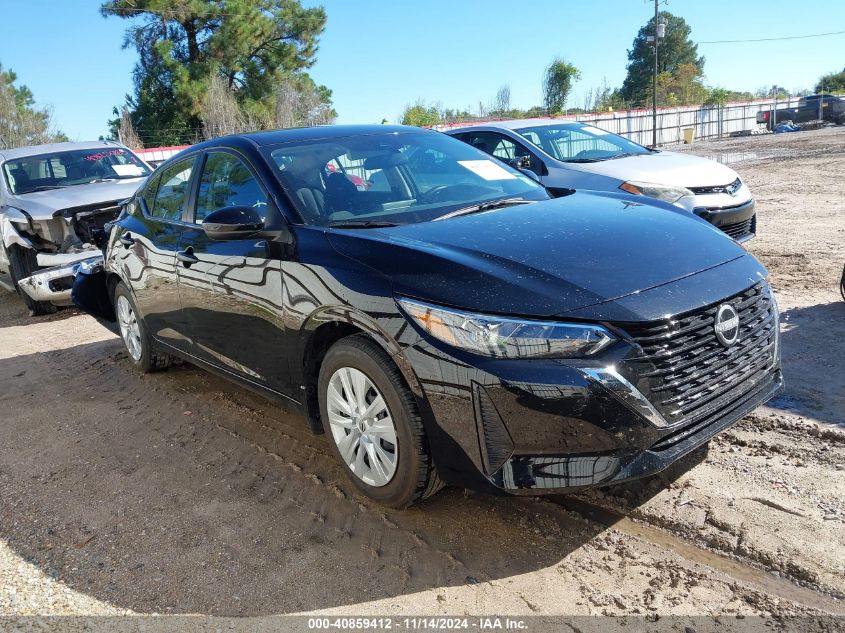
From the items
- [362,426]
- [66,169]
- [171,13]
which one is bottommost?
[362,426]

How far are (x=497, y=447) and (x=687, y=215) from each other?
179 cm

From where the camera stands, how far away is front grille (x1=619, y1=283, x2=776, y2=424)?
262 centimetres

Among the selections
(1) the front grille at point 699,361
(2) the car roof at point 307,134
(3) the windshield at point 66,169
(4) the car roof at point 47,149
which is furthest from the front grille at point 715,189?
(4) the car roof at point 47,149

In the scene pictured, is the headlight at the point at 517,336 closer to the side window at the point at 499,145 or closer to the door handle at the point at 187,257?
the door handle at the point at 187,257

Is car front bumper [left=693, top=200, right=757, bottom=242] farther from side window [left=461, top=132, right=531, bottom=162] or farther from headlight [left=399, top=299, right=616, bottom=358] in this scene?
headlight [left=399, top=299, right=616, bottom=358]

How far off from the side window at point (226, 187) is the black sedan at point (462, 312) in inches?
0.6

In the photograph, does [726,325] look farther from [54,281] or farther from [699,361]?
[54,281]

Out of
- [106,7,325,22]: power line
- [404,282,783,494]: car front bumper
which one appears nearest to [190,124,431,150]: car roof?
[404,282,783,494]: car front bumper

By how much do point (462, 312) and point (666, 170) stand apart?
225 inches

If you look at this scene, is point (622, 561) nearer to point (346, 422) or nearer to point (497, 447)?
point (497, 447)

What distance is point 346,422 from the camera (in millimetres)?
3283

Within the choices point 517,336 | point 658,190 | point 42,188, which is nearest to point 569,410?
point 517,336

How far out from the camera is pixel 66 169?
29.6 ft

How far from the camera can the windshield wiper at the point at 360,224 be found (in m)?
3.40
